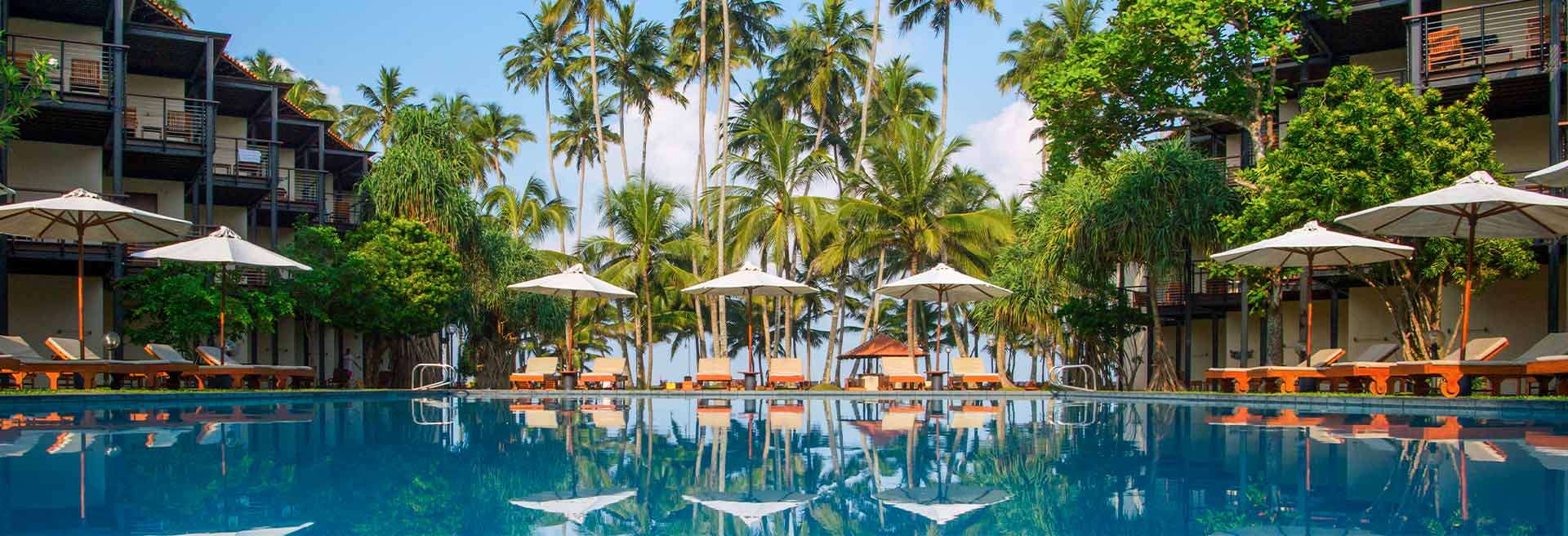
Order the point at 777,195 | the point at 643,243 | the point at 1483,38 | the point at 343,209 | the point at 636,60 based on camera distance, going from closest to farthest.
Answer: the point at 1483,38
the point at 643,243
the point at 777,195
the point at 343,209
the point at 636,60

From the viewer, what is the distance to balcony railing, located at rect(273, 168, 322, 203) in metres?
28.6

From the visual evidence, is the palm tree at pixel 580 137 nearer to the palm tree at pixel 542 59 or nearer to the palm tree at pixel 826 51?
the palm tree at pixel 542 59

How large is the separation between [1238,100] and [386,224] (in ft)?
54.9

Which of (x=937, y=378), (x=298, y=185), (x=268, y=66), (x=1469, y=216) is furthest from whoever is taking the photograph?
(x=268, y=66)

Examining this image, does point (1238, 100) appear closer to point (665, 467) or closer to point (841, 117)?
point (665, 467)

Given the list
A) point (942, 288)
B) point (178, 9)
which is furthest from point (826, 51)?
point (178, 9)

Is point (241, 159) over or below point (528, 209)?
over

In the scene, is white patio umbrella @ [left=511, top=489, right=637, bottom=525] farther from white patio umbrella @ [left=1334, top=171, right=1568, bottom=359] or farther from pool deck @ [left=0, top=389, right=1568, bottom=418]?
white patio umbrella @ [left=1334, top=171, right=1568, bottom=359]

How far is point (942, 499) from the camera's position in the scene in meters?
5.18

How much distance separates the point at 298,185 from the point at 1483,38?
2600 cm

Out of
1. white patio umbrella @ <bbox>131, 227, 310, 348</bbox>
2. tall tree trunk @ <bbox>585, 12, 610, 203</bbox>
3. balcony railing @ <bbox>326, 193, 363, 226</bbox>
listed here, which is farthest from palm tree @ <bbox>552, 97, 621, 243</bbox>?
white patio umbrella @ <bbox>131, 227, 310, 348</bbox>

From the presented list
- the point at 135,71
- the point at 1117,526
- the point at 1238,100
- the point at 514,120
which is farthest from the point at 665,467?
the point at 514,120

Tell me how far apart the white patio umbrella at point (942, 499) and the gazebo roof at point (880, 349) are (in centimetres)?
2150

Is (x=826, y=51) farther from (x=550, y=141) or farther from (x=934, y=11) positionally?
(x=550, y=141)
